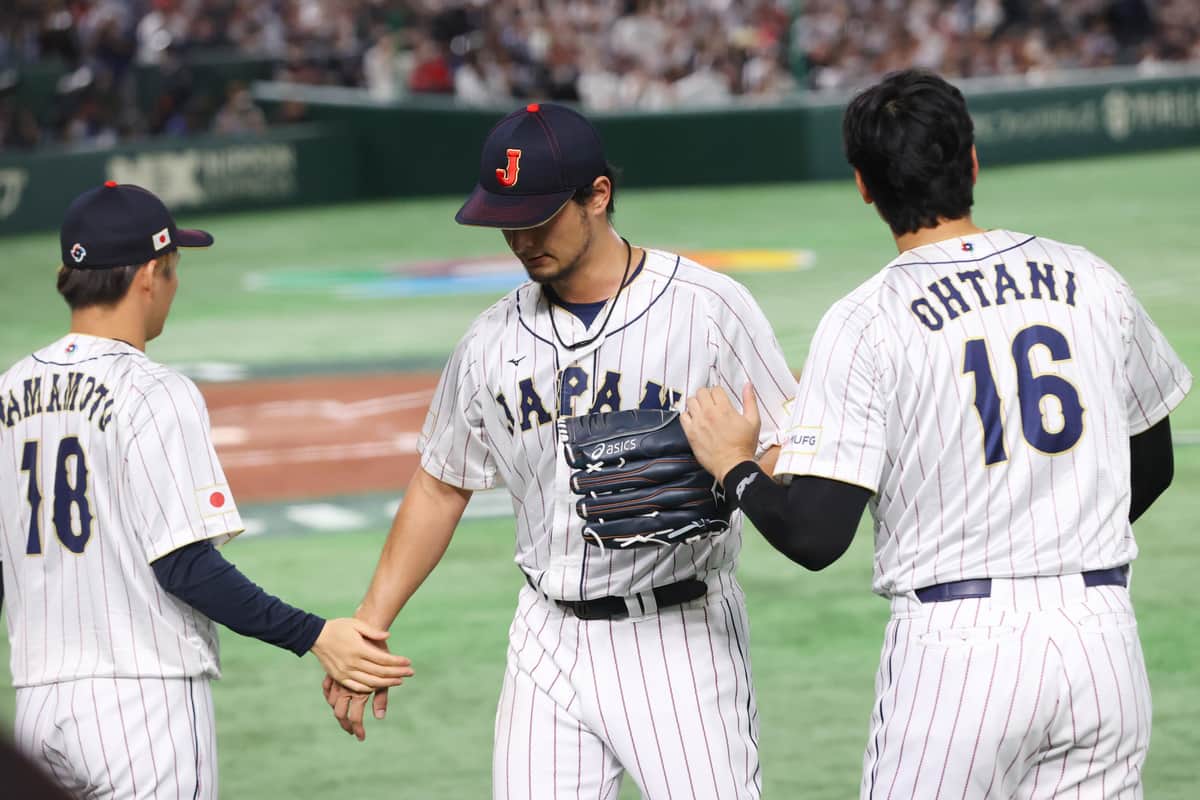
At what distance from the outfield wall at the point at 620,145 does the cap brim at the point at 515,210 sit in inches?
737

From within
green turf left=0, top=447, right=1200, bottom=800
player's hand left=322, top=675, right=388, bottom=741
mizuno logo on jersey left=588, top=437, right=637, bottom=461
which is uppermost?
mizuno logo on jersey left=588, top=437, right=637, bottom=461

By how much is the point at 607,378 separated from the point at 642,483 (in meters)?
0.32

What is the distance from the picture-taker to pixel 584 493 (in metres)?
3.62

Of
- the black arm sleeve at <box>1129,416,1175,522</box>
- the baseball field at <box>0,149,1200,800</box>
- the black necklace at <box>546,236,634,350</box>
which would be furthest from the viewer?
the baseball field at <box>0,149,1200,800</box>

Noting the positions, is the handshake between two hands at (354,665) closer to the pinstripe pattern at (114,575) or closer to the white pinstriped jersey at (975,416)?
the pinstripe pattern at (114,575)

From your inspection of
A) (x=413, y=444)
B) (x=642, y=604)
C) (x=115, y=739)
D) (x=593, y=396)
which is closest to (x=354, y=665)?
(x=115, y=739)

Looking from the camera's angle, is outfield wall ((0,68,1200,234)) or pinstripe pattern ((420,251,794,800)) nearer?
pinstripe pattern ((420,251,794,800))

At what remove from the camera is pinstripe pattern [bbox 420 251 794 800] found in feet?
12.1

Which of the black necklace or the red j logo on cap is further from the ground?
the red j logo on cap

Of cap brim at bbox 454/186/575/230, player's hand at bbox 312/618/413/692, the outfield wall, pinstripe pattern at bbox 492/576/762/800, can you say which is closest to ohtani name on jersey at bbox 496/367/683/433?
cap brim at bbox 454/186/575/230

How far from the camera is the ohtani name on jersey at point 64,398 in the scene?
3.61 meters

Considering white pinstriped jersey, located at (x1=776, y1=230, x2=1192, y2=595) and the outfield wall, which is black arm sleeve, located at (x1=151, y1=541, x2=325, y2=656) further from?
the outfield wall

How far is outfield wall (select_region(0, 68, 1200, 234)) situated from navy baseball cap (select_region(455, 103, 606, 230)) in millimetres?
18678

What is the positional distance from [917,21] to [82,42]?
12.1m
